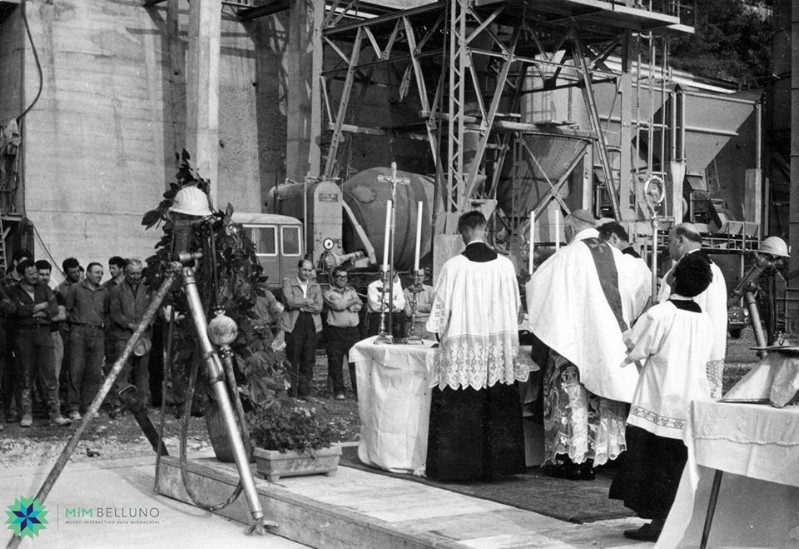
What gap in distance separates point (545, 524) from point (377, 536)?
3.34 ft

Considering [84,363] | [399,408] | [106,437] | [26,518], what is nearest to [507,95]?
[84,363]

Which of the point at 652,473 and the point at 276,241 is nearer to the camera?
the point at 652,473

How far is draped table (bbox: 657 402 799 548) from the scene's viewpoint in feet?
17.5

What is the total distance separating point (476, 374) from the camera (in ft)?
28.6

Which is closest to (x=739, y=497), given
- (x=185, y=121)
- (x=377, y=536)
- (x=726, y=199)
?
(x=377, y=536)

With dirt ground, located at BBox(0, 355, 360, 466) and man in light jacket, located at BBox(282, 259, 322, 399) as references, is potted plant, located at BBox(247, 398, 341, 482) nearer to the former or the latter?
dirt ground, located at BBox(0, 355, 360, 466)

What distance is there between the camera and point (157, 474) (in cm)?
904

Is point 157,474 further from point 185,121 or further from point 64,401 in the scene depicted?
point 185,121

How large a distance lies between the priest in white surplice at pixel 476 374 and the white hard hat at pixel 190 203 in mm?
1830

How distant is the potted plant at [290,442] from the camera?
853 cm

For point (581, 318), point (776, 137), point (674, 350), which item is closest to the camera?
point (674, 350)

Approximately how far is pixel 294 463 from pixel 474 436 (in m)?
1.31

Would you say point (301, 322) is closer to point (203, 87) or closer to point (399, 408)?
point (399, 408)

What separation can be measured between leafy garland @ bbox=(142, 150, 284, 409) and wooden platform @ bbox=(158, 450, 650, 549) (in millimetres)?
674
